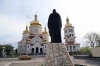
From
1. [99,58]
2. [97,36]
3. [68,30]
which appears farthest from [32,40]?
[99,58]

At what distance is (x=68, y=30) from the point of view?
41188 millimetres

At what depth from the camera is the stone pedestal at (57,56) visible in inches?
237

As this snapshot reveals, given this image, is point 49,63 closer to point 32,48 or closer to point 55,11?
point 55,11

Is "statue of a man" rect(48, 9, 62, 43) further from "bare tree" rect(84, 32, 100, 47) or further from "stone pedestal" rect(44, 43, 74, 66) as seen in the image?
"bare tree" rect(84, 32, 100, 47)

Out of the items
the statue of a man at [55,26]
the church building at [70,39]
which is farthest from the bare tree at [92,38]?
the statue of a man at [55,26]

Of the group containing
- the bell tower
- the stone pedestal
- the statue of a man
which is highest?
the bell tower

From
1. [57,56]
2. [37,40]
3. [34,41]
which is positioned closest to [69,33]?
[37,40]

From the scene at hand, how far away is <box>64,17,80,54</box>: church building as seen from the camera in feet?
128

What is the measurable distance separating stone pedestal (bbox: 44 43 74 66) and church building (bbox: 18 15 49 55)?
31830 mm

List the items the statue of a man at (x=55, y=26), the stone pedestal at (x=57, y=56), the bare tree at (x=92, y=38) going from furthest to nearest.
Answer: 1. the bare tree at (x=92, y=38)
2. the statue of a man at (x=55, y=26)
3. the stone pedestal at (x=57, y=56)

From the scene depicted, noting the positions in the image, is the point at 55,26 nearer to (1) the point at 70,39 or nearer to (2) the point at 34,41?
(2) the point at 34,41

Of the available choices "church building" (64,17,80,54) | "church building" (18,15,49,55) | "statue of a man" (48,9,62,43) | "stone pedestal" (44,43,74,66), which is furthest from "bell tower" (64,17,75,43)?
"stone pedestal" (44,43,74,66)

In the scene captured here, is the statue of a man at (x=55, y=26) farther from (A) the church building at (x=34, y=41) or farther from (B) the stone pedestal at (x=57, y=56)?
(A) the church building at (x=34, y=41)

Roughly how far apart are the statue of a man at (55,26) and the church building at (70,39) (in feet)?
108
